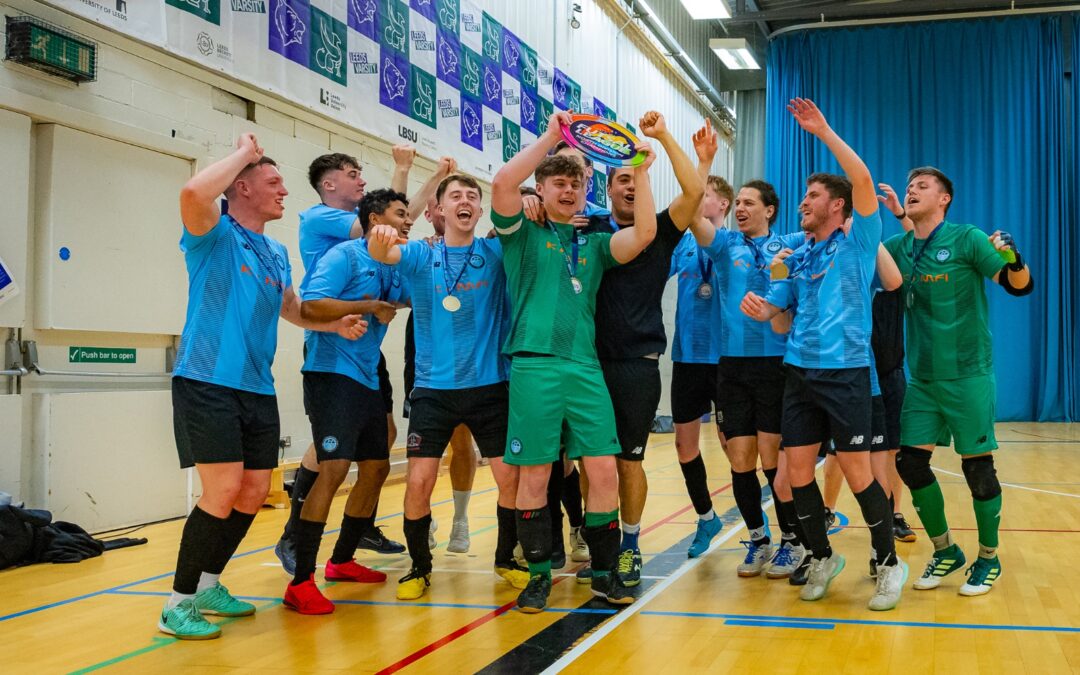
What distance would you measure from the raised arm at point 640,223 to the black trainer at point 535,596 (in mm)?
1395

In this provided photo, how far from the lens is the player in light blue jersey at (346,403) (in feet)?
14.0

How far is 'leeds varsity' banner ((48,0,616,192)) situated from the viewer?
7.00 m

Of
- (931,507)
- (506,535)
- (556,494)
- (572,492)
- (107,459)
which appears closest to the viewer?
(931,507)

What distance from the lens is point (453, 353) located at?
4.39m

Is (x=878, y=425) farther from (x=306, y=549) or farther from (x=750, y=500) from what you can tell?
(x=306, y=549)

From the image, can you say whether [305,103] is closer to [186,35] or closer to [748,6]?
[186,35]

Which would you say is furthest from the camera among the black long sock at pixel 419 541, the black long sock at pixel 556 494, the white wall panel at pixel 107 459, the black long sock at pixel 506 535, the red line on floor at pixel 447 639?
the white wall panel at pixel 107 459

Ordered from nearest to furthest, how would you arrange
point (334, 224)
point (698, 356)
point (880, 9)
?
1. point (334, 224)
2. point (698, 356)
3. point (880, 9)

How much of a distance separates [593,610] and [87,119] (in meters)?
4.53

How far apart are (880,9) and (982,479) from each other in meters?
15.0

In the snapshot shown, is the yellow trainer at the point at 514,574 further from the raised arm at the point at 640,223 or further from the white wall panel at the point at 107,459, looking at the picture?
the white wall panel at the point at 107,459

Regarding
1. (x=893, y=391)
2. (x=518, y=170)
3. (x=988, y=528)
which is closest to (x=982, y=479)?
(x=988, y=528)

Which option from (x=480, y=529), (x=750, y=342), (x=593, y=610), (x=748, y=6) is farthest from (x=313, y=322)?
(x=748, y=6)

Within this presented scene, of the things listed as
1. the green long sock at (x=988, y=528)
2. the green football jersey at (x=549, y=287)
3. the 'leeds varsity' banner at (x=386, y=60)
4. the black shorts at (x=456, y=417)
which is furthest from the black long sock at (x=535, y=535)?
the 'leeds varsity' banner at (x=386, y=60)
